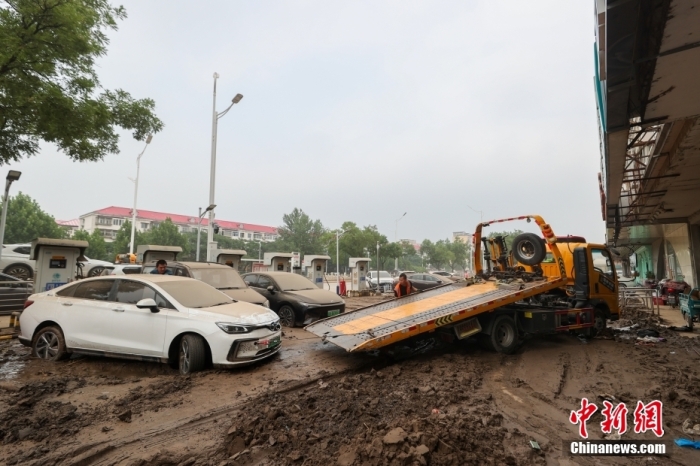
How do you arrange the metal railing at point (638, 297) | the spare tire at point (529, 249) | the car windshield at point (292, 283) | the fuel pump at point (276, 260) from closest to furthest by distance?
the spare tire at point (529, 249), the car windshield at point (292, 283), the metal railing at point (638, 297), the fuel pump at point (276, 260)

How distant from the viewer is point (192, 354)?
5.17 m

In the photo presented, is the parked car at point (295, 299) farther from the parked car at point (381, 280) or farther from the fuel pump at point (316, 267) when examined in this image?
the parked car at point (381, 280)

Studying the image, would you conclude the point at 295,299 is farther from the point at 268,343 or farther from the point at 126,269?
the point at 126,269

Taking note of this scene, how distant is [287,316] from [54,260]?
5.76 meters

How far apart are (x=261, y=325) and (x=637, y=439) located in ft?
15.0

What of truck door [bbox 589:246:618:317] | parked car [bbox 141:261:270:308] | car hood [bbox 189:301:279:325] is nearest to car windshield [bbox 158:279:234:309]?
car hood [bbox 189:301:279:325]

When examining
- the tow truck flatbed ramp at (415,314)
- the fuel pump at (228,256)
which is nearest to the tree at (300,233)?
the fuel pump at (228,256)

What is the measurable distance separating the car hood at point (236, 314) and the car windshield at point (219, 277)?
9.09ft

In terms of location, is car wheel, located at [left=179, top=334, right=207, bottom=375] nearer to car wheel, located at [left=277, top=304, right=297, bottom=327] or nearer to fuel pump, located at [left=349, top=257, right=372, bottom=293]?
car wheel, located at [left=277, top=304, right=297, bottom=327]

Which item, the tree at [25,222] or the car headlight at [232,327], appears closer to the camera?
the car headlight at [232,327]

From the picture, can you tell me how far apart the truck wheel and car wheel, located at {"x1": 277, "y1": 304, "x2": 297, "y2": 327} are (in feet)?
15.5

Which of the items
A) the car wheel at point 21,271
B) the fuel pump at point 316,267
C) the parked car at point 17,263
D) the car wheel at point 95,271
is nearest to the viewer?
the parked car at point 17,263

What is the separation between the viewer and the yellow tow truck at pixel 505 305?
5977mm

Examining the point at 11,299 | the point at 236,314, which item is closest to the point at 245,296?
the point at 236,314
